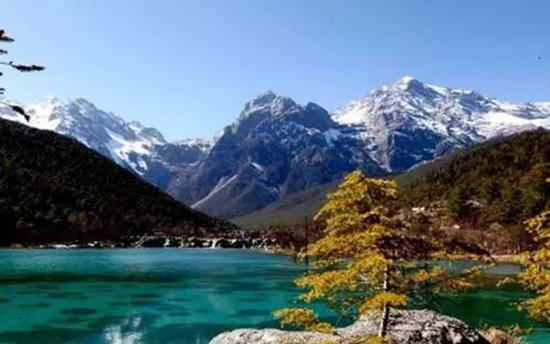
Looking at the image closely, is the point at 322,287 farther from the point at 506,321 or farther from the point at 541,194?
the point at 541,194

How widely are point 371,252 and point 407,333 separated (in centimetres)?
1290

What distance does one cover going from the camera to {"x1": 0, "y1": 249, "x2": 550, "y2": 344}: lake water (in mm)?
46688

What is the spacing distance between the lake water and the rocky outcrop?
13.7m

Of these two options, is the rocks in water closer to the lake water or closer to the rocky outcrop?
the rocky outcrop

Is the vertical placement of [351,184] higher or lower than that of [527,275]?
higher

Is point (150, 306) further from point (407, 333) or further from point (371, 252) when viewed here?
point (371, 252)

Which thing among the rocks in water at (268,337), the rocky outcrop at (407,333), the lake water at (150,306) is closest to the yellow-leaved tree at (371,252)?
the rocks in water at (268,337)

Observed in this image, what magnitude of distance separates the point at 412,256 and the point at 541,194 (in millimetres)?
195248

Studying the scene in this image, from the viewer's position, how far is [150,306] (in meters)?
63.6

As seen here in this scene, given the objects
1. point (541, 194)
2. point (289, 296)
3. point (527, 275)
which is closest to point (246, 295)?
point (289, 296)

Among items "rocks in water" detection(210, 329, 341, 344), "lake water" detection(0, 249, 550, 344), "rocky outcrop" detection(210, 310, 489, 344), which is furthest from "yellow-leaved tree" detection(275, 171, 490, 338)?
"lake water" detection(0, 249, 550, 344)

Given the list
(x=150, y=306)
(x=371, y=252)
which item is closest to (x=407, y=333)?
(x=371, y=252)

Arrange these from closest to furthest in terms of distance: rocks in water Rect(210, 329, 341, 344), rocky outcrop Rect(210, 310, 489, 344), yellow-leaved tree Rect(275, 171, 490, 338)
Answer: yellow-leaved tree Rect(275, 171, 490, 338) → rocks in water Rect(210, 329, 341, 344) → rocky outcrop Rect(210, 310, 489, 344)

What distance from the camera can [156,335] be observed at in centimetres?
4631
